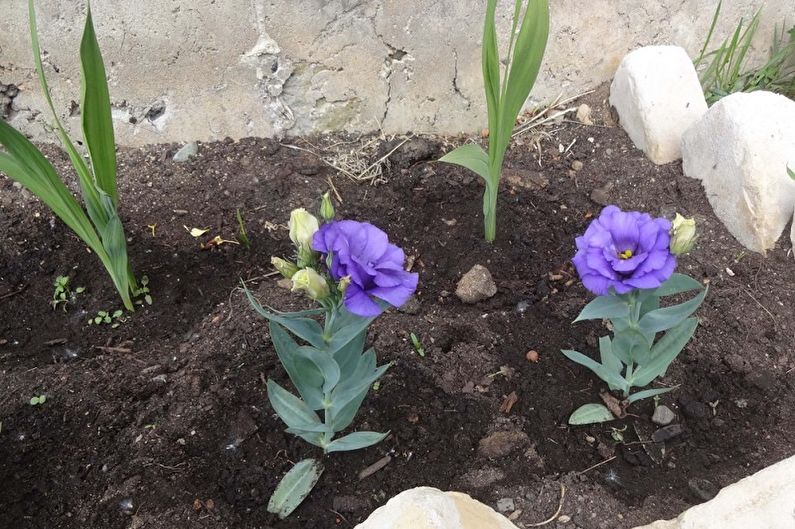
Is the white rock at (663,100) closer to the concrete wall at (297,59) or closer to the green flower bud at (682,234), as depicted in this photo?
the concrete wall at (297,59)

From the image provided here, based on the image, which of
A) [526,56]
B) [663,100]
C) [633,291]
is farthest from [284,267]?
[663,100]

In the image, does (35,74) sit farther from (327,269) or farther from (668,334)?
(668,334)

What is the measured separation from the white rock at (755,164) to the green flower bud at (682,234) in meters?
0.90

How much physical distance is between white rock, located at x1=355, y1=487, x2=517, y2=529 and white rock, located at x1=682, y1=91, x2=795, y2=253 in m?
1.36

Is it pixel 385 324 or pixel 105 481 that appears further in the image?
pixel 385 324

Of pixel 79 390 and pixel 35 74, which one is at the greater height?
pixel 35 74

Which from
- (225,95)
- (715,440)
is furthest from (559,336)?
(225,95)

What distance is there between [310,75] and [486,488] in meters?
1.53

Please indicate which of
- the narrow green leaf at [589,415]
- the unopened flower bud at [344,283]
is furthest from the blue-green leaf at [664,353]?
the unopened flower bud at [344,283]

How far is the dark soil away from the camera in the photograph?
162cm

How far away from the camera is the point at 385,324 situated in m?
1.96

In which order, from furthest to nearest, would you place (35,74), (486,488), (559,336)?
(35,74) < (559,336) < (486,488)

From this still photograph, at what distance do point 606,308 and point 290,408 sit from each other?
73 centimetres

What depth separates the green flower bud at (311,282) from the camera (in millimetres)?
1159
